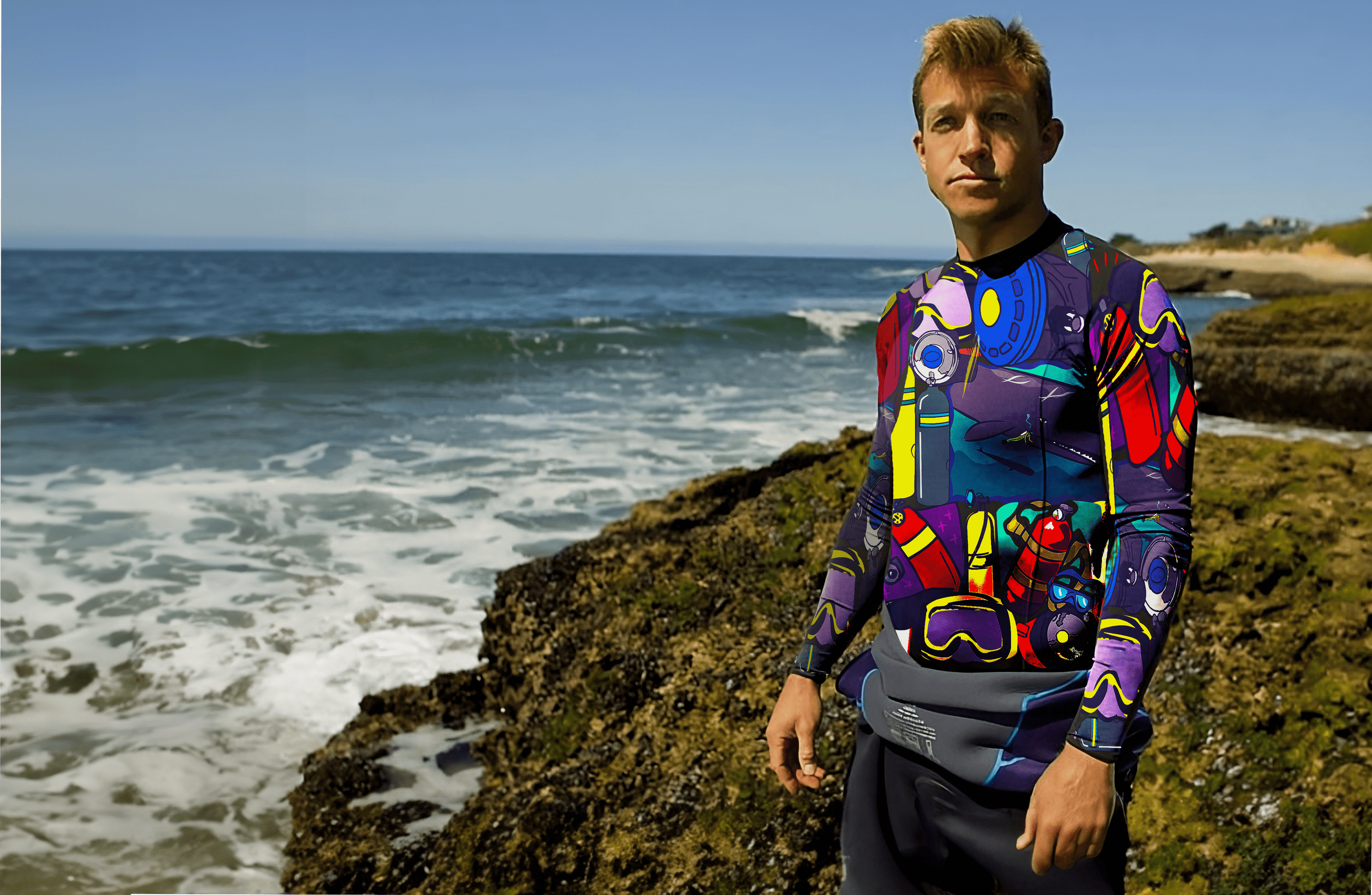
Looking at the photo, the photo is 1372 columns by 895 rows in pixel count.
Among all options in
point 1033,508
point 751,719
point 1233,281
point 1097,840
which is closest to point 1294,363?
point 751,719

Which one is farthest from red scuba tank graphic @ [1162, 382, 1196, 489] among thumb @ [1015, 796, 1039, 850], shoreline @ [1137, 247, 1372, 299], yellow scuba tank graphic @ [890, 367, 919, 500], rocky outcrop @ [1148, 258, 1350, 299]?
rocky outcrop @ [1148, 258, 1350, 299]

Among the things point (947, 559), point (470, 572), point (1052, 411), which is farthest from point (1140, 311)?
point (470, 572)

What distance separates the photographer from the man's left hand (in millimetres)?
1352

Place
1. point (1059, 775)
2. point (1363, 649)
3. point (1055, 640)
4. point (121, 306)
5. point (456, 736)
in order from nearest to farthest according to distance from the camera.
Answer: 1. point (1059, 775)
2. point (1055, 640)
3. point (1363, 649)
4. point (456, 736)
5. point (121, 306)

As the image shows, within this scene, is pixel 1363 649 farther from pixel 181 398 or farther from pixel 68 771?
pixel 181 398

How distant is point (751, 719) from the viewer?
9.81 ft

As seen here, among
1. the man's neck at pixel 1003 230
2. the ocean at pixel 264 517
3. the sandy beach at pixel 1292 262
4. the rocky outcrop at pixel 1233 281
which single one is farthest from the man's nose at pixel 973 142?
the rocky outcrop at pixel 1233 281

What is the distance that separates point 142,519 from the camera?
9547 millimetres

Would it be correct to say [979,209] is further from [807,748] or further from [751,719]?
[751,719]

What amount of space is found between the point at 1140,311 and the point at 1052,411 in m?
0.19

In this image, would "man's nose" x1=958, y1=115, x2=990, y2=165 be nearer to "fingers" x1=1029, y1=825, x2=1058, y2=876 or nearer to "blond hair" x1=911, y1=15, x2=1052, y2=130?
"blond hair" x1=911, y1=15, x2=1052, y2=130

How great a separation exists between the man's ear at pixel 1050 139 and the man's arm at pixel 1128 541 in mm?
234

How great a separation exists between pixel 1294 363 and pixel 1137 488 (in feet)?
40.4

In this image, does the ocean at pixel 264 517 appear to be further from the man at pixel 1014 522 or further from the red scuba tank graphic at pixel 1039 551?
the red scuba tank graphic at pixel 1039 551
